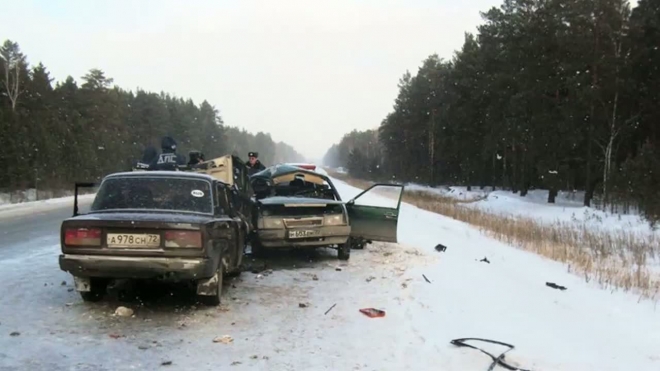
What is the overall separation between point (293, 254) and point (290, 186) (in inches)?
57.5

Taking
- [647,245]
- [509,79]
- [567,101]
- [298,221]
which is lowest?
[647,245]

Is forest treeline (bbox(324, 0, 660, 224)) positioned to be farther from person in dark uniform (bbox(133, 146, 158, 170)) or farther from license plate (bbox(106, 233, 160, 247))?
license plate (bbox(106, 233, 160, 247))

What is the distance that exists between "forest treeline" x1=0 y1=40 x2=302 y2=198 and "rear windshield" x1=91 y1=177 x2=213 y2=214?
2761 centimetres

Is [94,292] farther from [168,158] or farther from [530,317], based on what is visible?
[530,317]

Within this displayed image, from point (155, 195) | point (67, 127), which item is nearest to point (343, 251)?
point (155, 195)

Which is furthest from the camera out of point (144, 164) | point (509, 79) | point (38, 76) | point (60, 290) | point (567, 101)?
point (38, 76)

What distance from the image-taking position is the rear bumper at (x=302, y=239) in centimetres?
902

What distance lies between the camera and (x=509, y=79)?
38000 mm

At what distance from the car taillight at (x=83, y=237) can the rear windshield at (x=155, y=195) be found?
658mm

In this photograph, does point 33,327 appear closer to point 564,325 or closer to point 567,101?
point 564,325

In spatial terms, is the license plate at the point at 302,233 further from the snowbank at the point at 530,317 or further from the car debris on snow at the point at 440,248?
the car debris on snow at the point at 440,248

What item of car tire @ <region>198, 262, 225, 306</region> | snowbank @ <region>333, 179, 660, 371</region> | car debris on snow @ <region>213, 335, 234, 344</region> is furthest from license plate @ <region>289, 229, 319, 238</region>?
car debris on snow @ <region>213, 335, 234, 344</region>

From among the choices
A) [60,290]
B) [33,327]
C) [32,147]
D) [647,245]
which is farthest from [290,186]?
[32,147]

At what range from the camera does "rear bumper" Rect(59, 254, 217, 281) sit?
5727mm
